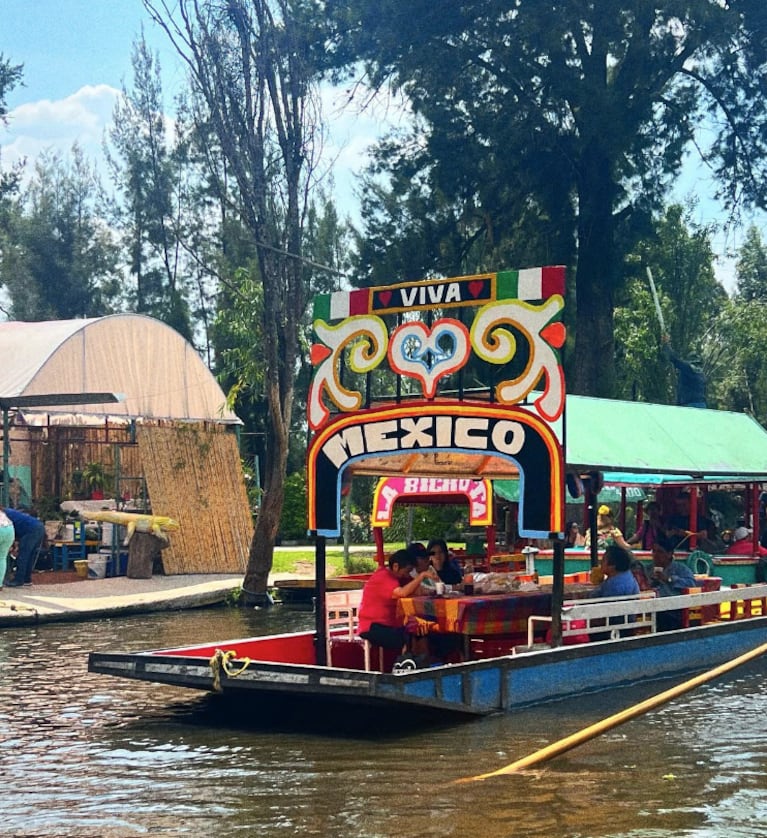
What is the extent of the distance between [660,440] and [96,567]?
10.7 metres

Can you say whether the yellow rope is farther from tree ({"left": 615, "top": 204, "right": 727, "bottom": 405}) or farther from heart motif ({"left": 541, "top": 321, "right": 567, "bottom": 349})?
tree ({"left": 615, "top": 204, "right": 727, "bottom": 405})

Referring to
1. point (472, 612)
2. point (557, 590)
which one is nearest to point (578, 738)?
point (557, 590)

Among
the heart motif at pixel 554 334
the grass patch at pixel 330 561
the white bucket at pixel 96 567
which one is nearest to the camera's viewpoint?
the heart motif at pixel 554 334

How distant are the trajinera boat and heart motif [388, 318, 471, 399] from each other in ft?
0.05

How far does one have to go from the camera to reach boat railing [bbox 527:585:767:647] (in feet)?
38.5

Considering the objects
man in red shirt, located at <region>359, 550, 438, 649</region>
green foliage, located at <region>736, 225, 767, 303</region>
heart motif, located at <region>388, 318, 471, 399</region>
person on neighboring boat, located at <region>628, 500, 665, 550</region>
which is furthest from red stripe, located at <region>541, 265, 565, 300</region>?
green foliage, located at <region>736, 225, 767, 303</region>

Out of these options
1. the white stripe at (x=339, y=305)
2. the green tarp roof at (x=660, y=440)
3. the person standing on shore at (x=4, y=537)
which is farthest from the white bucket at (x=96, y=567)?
the white stripe at (x=339, y=305)

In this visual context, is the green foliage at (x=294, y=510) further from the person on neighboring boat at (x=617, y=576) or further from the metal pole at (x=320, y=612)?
the metal pole at (x=320, y=612)

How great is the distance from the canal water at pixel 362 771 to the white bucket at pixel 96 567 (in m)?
9.40

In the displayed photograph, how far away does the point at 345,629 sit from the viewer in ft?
42.3

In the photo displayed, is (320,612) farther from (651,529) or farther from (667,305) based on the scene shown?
(667,305)

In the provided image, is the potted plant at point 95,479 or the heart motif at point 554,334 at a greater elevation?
the heart motif at point 554,334

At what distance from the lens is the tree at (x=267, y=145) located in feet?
68.3

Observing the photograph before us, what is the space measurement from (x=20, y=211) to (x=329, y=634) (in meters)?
40.7
